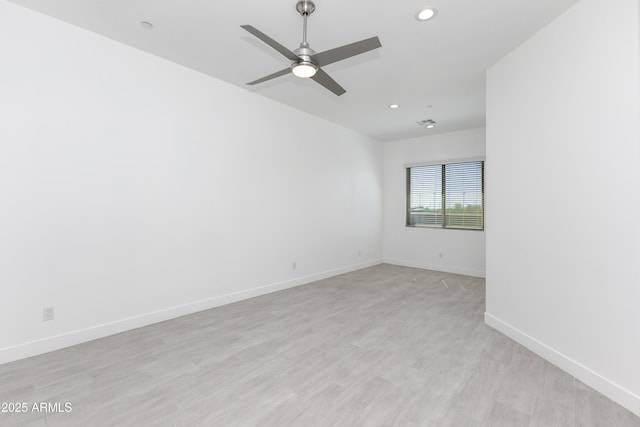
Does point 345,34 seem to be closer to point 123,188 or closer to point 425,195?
point 123,188

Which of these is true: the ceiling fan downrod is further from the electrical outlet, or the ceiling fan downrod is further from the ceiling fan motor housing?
the electrical outlet

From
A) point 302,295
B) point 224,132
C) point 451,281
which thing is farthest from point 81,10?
point 451,281

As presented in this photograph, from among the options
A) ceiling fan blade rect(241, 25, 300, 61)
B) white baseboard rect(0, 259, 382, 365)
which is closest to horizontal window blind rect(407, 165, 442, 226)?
white baseboard rect(0, 259, 382, 365)

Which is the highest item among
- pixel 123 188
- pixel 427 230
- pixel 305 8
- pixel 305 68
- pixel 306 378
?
pixel 305 8

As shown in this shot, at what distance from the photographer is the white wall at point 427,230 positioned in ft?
18.6

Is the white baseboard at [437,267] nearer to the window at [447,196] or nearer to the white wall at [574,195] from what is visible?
the window at [447,196]

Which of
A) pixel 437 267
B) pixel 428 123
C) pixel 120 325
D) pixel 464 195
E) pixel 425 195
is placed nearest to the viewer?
pixel 120 325

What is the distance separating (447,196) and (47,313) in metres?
6.40

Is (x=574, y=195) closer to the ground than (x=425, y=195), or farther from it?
closer to the ground

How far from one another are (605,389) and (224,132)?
432 centimetres

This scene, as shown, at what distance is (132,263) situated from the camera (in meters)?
3.00

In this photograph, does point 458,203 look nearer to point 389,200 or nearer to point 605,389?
point 389,200

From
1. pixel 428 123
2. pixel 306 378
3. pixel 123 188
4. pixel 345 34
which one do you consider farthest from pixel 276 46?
pixel 428 123

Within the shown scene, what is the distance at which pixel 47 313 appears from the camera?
251 cm
